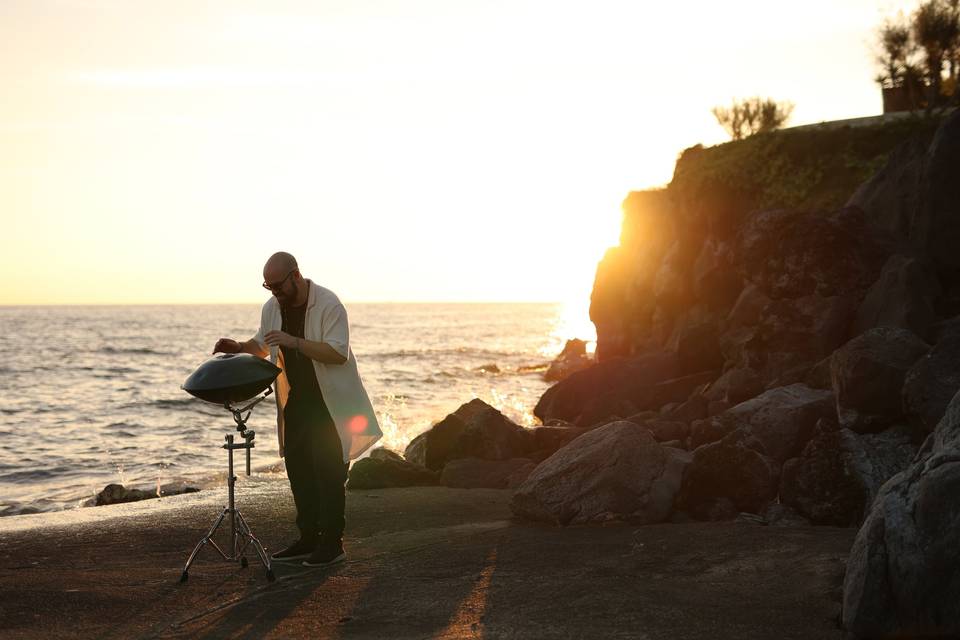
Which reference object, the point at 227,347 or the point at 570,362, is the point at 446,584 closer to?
the point at 227,347

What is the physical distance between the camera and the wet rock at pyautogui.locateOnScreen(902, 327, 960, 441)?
740cm

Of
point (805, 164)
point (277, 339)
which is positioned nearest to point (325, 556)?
point (277, 339)

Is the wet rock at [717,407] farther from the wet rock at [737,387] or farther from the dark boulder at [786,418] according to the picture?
the dark boulder at [786,418]

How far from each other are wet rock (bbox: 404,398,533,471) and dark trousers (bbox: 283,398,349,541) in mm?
5085

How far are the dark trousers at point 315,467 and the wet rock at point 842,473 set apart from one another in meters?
3.74

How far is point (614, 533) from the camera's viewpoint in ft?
24.8

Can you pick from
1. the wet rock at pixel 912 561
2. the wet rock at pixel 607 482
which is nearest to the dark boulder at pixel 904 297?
the wet rock at pixel 607 482

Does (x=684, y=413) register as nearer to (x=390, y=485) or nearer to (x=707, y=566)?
(x=390, y=485)

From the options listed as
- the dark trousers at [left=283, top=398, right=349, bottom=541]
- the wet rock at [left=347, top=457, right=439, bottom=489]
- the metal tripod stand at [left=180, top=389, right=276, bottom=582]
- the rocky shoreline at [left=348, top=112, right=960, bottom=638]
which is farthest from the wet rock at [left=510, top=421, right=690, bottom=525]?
the wet rock at [left=347, top=457, right=439, bottom=489]

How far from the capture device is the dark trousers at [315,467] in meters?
7.05

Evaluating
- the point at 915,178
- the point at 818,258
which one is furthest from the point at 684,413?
the point at 915,178

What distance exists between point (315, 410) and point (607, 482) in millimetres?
2707

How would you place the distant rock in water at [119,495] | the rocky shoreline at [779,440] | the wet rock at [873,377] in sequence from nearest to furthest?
1. the rocky shoreline at [779,440]
2. the wet rock at [873,377]
3. the distant rock in water at [119,495]

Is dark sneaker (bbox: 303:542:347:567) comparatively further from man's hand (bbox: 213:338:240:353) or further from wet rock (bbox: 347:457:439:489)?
wet rock (bbox: 347:457:439:489)
